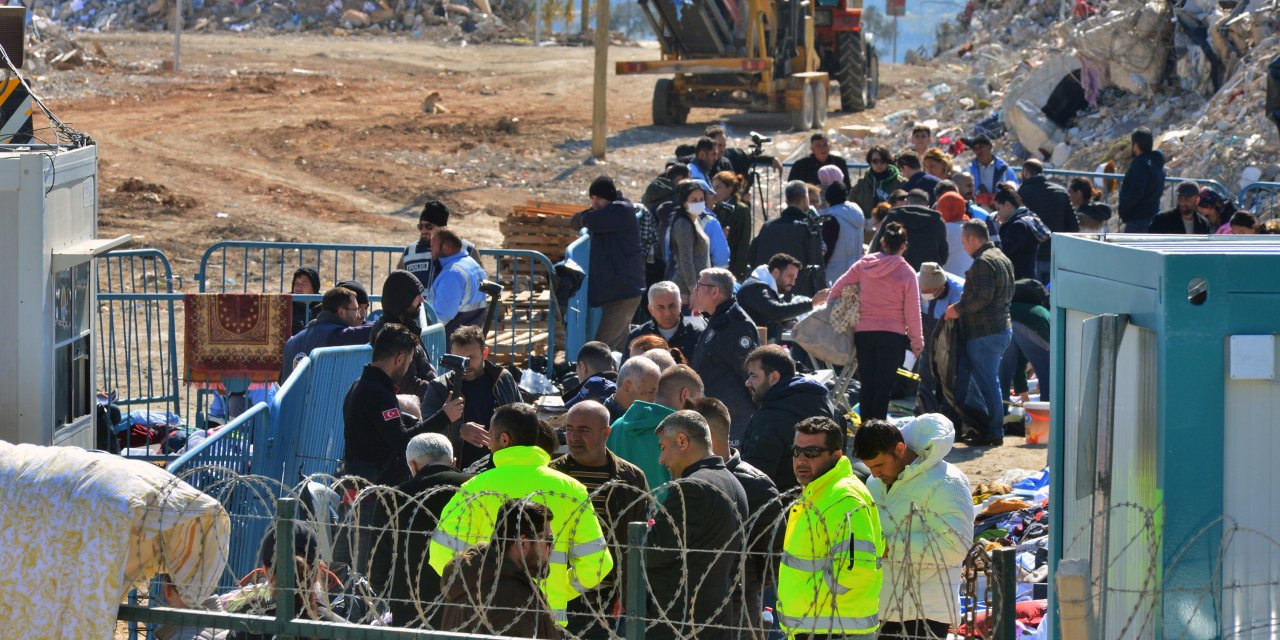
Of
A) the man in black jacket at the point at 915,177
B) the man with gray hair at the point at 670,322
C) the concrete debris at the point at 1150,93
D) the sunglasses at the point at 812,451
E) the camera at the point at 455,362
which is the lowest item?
the sunglasses at the point at 812,451

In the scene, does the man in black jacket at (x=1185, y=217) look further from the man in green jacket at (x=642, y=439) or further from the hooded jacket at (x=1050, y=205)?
the man in green jacket at (x=642, y=439)

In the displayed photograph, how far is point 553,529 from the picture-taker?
559 cm

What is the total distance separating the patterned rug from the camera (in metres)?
10.2

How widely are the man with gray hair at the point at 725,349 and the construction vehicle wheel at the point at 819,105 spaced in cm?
2047

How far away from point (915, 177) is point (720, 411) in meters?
7.95

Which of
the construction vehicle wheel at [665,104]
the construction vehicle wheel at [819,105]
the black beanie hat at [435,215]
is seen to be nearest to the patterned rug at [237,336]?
the black beanie hat at [435,215]

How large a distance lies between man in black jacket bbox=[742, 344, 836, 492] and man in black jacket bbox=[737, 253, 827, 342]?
9.17ft

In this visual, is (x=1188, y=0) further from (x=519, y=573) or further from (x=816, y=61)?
(x=519, y=573)

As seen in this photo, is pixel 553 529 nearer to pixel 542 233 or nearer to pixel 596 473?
pixel 596 473

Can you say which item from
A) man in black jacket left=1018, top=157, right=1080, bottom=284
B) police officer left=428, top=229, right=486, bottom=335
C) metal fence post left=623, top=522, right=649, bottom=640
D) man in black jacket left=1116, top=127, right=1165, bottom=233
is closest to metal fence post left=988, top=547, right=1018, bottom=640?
metal fence post left=623, top=522, right=649, bottom=640

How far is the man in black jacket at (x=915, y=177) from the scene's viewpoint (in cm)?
1425

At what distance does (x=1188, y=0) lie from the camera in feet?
72.7

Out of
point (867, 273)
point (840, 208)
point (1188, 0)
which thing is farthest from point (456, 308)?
point (1188, 0)

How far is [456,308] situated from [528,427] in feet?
15.2
